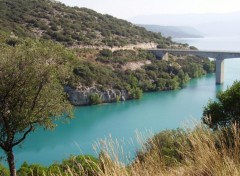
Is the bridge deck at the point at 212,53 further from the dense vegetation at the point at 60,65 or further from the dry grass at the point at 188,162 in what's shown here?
the dry grass at the point at 188,162

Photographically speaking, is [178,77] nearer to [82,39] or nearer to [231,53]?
[231,53]

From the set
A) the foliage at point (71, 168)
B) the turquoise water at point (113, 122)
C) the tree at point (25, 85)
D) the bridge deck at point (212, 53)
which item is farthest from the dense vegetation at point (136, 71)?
the tree at point (25, 85)

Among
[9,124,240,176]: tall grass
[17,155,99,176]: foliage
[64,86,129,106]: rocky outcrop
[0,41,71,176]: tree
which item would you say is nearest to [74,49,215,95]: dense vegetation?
[64,86,129,106]: rocky outcrop

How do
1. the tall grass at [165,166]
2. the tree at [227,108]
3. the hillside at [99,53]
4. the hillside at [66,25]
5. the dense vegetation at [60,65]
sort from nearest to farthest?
the tall grass at [165,166] < the dense vegetation at [60,65] < the tree at [227,108] < the hillside at [99,53] < the hillside at [66,25]

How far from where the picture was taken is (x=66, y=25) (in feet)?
211

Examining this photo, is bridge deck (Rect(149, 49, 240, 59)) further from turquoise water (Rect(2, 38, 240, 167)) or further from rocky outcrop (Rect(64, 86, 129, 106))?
rocky outcrop (Rect(64, 86, 129, 106))

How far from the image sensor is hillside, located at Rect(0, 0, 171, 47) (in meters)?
58.7

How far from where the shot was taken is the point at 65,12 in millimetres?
72562

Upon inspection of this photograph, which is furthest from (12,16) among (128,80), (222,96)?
(222,96)

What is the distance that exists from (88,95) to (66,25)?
23.3 m

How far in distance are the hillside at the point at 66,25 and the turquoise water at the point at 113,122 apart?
17.1 m

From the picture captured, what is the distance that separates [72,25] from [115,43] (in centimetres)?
845

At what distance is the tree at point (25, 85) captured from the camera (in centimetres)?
1158

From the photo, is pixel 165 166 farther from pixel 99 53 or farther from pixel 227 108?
pixel 99 53
